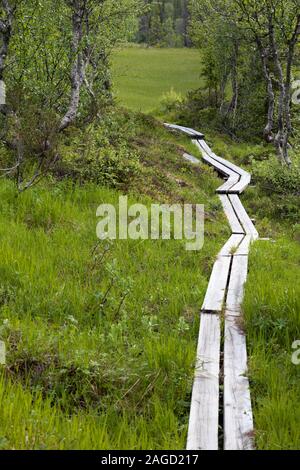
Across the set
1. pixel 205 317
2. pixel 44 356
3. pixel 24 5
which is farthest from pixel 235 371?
pixel 24 5

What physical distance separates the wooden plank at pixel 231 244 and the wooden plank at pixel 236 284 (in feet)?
1.18

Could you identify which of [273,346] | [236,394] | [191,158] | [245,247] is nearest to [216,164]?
[191,158]

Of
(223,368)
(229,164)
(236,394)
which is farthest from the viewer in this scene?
(229,164)

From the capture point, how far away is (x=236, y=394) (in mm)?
4863

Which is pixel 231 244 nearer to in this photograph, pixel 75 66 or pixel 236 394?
pixel 236 394

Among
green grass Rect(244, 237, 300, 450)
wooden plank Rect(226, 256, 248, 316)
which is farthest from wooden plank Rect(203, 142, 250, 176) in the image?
wooden plank Rect(226, 256, 248, 316)

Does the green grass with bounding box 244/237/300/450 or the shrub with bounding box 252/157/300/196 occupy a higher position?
the green grass with bounding box 244/237/300/450

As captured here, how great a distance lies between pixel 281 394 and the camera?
4.82 metres

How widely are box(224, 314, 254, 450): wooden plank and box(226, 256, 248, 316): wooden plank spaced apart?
1.73ft

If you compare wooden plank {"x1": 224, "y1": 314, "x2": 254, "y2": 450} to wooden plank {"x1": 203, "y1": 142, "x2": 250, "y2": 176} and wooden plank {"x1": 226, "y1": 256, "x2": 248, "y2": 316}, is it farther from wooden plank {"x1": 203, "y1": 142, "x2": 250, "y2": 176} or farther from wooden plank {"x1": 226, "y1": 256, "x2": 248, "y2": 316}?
wooden plank {"x1": 203, "y1": 142, "x2": 250, "y2": 176}

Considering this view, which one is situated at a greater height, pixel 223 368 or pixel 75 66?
pixel 75 66

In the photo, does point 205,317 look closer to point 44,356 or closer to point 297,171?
point 44,356

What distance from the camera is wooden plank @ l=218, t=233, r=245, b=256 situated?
30.2ft

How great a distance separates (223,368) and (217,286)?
2.23 m
